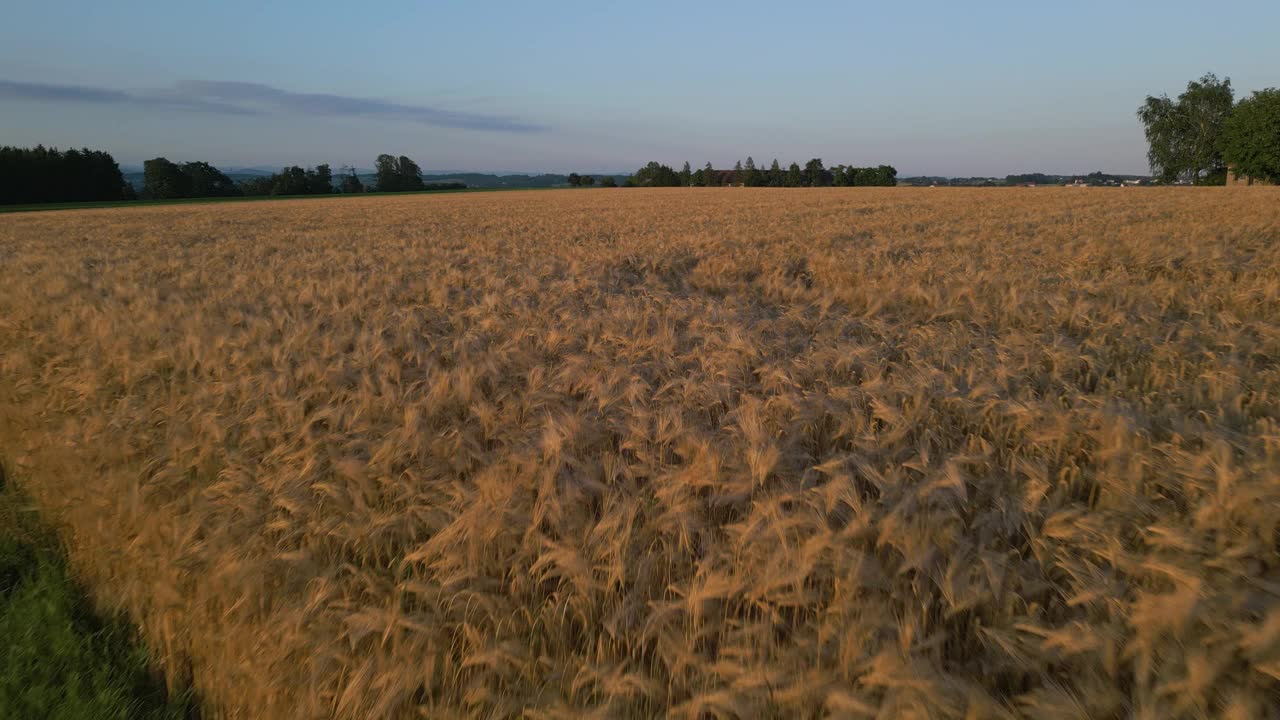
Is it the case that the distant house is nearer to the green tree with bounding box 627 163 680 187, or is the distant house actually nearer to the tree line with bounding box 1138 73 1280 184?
the tree line with bounding box 1138 73 1280 184

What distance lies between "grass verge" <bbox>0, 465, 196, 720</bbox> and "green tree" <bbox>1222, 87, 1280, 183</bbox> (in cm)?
7791

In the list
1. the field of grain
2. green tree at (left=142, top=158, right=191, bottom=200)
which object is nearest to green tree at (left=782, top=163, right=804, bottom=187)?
green tree at (left=142, top=158, right=191, bottom=200)

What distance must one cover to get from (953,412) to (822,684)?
62.1 inches

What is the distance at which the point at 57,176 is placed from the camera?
5912 centimetres

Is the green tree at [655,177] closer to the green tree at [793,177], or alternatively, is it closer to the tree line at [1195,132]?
the green tree at [793,177]

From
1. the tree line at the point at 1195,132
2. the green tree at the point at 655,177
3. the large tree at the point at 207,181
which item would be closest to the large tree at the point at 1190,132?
the tree line at the point at 1195,132

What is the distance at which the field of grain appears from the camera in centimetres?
138

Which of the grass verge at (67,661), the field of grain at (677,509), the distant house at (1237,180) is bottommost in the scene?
the grass verge at (67,661)

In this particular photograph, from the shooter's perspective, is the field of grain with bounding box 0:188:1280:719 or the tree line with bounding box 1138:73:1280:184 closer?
the field of grain with bounding box 0:188:1280:719

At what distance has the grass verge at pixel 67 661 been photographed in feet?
6.21

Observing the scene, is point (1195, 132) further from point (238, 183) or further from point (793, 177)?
point (238, 183)

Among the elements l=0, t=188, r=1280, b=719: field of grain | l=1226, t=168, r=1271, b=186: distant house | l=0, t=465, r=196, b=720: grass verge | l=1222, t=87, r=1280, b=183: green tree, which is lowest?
l=0, t=465, r=196, b=720: grass verge

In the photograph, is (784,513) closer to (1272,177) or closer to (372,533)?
(372,533)

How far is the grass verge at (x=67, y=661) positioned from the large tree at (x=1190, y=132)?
91885 mm
